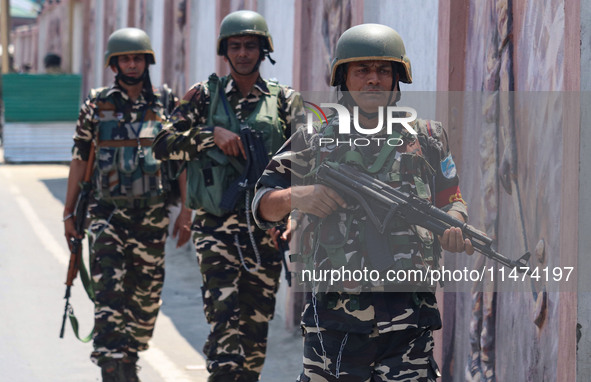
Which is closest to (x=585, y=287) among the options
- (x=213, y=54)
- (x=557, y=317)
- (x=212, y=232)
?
(x=557, y=317)

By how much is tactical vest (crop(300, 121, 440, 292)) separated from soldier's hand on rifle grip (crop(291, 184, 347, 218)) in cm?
7

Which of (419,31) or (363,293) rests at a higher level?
(419,31)

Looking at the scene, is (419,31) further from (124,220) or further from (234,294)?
(124,220)

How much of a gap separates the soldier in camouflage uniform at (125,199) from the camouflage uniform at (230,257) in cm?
68

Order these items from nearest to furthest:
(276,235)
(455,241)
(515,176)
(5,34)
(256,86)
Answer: (455,241) → (515,176) → (276,235) → (256,86) → (5,34)

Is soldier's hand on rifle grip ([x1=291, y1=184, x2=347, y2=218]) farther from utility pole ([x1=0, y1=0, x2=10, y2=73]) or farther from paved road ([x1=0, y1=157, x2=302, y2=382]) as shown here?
utility pole ([x1=0, y1=0, x2=10, y2=73])

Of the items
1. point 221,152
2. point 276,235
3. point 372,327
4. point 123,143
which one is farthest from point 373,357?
point 123,143

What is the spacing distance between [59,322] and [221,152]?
3.27 meters

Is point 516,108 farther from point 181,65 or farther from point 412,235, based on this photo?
point 181,65

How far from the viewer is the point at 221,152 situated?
5.68m

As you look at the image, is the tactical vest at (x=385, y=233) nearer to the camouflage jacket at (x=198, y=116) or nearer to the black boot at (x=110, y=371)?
the camouflage jacket at (x=198, y=116)

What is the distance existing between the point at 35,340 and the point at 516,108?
426 cm

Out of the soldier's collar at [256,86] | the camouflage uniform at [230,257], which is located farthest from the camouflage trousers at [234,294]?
the soldier's collar at [256,86]

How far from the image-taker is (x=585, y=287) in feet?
13.9
